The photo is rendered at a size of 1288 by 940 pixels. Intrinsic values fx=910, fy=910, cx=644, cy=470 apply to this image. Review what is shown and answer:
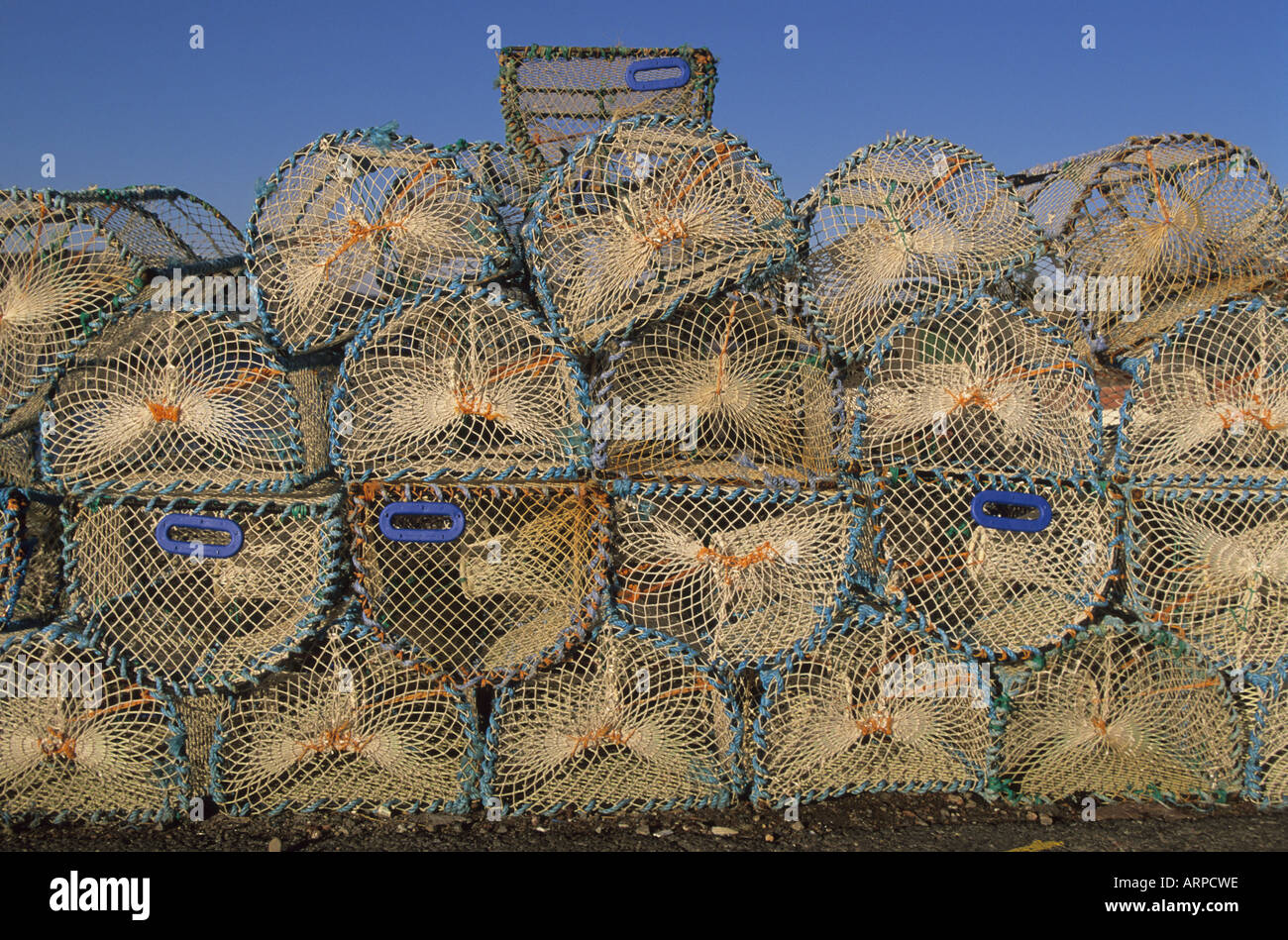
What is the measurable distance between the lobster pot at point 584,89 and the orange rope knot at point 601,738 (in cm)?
221

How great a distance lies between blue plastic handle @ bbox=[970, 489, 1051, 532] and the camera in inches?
113

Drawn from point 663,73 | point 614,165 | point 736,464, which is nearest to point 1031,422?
point 736,464

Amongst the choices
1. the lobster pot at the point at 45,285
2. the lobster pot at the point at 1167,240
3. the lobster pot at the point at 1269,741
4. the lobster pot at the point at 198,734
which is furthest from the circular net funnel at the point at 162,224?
the lobster pot at the point at 1269,741

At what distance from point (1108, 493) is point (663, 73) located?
7.70 feet

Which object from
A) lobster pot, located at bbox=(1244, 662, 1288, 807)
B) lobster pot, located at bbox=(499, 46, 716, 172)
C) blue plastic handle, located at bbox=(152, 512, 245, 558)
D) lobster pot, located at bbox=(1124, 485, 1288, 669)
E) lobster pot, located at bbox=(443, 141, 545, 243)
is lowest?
lobster pot, located at bbox=(1244, 662, 1288, 807)

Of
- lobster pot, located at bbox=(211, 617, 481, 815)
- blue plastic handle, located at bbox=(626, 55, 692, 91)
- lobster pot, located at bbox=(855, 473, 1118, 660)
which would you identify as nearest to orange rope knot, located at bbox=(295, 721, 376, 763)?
lobster pot, located at bbox=(211, 617, 481, 815)

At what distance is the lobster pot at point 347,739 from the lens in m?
2.87

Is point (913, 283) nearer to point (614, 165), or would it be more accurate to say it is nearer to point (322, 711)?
point (614, 165)

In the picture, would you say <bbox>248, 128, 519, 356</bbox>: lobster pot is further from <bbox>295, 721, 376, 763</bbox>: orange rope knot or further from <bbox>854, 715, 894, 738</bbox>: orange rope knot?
<bbox>854, 715, 894, 738</bbox>: orange rope knot

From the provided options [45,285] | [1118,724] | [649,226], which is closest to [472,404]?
[649,226]

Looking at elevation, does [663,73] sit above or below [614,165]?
above

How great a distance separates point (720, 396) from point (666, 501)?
0.41 metres

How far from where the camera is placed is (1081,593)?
296 centimetres

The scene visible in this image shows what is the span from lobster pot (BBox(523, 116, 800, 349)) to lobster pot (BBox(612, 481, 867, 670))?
23.5 inches
